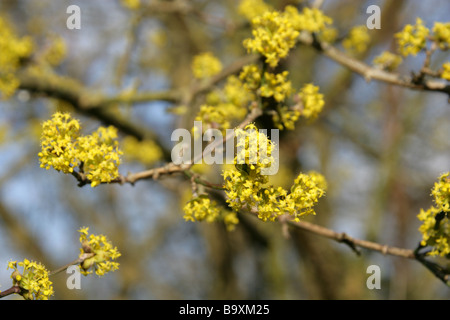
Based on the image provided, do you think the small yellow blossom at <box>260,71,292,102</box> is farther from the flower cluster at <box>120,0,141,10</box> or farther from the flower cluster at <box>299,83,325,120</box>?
the flower cluster at <box>120,0,141,10</box>

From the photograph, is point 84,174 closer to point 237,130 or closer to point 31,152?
point 237,130

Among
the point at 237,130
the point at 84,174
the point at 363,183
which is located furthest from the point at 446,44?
the point at 363,183

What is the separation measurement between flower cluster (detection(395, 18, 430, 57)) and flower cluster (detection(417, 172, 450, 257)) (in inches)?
37.0

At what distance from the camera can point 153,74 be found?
750 centimetres

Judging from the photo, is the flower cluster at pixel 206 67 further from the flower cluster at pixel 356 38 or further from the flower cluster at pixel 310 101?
the flower cluster at pixel 310 101

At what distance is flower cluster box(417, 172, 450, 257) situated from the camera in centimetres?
174

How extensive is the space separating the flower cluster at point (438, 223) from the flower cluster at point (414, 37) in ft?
3.08

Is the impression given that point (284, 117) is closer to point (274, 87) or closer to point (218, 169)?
point (274, 87)

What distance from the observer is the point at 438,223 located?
71.1 inches

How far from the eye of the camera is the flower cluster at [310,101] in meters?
2.31

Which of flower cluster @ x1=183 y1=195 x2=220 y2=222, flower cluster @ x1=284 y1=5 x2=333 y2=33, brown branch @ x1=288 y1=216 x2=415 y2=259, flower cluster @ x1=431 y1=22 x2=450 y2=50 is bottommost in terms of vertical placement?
brown branch @ x1=288 y1=216 x2=415 y2=259

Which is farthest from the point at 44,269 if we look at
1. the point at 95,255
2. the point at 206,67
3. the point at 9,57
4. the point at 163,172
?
the point at 9,57

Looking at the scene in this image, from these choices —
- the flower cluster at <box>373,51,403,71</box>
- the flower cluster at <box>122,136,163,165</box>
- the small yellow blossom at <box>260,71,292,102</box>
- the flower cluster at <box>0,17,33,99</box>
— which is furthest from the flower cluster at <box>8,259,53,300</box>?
the flower cluster at <box>122,136,163,165</box>

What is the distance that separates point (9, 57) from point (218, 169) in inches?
105
